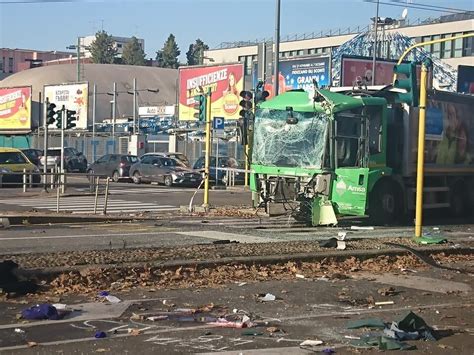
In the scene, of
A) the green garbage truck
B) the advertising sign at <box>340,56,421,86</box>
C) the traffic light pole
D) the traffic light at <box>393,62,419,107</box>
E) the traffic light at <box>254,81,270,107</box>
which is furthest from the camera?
the advertising sign at <box>340,56,421,86</box>

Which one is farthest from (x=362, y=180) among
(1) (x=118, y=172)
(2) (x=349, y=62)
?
(2) (x=349, y=62)

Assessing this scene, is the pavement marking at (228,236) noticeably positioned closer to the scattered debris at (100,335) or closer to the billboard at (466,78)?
the scattered debris at (100,335)

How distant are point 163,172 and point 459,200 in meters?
20.4

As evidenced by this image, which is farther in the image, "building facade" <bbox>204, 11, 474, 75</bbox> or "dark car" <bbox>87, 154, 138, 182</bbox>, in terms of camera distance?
"building facade" <bbox>204, 11, 474, 75</bbox>

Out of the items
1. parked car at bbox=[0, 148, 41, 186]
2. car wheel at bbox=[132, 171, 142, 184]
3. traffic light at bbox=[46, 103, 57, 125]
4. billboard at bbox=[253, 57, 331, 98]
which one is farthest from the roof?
billboard at bbox=[253, 57, 331, 98]

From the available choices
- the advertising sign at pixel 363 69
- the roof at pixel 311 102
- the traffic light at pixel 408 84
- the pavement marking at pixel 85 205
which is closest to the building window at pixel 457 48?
the advertising sign at pixel 363 69

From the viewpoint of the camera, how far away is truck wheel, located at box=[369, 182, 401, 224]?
19.5m

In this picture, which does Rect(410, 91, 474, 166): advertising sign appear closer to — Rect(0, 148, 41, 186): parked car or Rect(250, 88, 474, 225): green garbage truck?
Rect(250, 88, 474, 225): green garbage truck

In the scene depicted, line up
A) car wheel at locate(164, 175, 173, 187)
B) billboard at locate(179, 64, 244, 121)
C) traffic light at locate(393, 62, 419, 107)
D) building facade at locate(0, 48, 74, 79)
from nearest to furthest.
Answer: traffic light at locate(393, 62, 419, 107) → car wheel at locate(164, 175, 173, 187) → billboard at locate(179, 64, 244, 121) → building facade at locate(0, 48, 74, 79)

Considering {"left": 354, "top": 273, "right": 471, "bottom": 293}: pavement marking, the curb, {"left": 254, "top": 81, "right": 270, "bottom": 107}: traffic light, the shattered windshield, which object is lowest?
{"left": 354, "top": 273, "right": 471, "bottom": 293}: pavement marking

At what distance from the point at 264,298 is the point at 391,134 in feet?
38.3

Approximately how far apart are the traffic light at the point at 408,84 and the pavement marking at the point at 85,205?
26.7 feet

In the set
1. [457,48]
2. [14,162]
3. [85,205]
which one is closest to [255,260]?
[85,205]

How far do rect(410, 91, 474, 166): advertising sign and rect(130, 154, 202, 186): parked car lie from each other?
1822 cm
